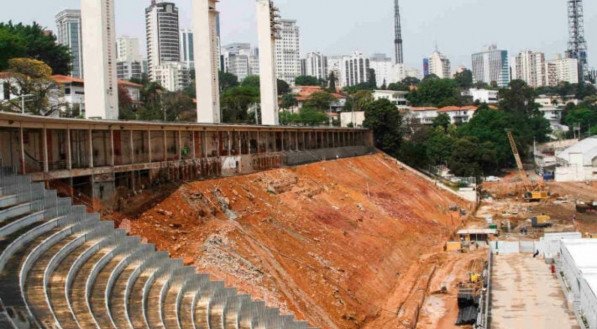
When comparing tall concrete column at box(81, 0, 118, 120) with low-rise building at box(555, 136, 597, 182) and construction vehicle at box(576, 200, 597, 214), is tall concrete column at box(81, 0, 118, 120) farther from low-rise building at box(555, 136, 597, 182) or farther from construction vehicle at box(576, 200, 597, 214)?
low-rise building at box(555, 136, 597, 182)

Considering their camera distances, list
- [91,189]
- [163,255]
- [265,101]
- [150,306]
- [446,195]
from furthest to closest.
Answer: [446,195]
[265,101]
[91,189]
[163,255]
[150,306]

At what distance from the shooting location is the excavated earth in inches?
1030

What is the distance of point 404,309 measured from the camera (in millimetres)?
30766

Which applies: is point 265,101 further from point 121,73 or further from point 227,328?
point 121,73

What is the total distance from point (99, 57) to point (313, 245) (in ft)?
41.0

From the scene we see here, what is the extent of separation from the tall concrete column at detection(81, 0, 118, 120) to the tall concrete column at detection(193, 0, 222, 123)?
1098 cm

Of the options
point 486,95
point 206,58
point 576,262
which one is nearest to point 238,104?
point 206,58

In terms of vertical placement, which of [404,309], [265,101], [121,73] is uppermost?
[121,73]

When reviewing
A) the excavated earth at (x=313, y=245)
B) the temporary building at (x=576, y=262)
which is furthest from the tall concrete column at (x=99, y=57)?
the temporary building at (x=576, y=262)

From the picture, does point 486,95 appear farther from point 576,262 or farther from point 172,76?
point 576,262

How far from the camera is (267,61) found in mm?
56094

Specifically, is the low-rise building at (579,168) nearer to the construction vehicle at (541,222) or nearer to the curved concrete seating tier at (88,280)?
the construction vehicle at (541,222)

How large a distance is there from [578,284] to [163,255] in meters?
14.6

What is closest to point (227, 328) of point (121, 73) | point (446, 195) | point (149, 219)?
point (149, 219)
